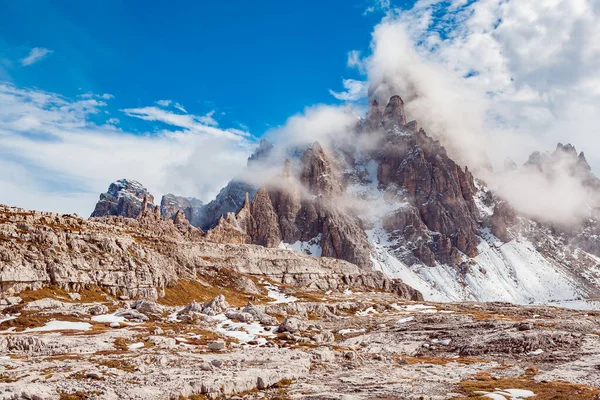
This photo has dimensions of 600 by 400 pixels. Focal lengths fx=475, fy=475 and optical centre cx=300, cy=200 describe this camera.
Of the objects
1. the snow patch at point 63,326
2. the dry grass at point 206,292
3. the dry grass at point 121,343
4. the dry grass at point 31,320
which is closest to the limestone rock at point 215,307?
the dry grass at point 206,292

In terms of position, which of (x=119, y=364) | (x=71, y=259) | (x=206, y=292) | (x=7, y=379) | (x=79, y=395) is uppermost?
(x=71, y=259)

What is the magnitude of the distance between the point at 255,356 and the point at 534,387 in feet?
109

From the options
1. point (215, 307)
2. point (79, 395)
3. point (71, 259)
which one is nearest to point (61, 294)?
point (71, 259)

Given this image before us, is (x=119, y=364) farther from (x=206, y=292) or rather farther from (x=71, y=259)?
(x=206, y=292)

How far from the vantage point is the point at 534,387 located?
48531 millimetres

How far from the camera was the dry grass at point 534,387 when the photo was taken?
4322 cm

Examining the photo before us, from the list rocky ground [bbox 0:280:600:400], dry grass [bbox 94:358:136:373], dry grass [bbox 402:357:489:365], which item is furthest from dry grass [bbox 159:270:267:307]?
dry grass [bbox 94:358:136:373]

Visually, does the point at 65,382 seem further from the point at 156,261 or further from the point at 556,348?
the point at 156,261

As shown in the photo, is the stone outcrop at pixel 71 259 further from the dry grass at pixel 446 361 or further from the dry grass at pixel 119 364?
the dry grass at pixel 446 361

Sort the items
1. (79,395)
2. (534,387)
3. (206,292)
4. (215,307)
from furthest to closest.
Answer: (206,292), (215,307), (534,387), (79,395)

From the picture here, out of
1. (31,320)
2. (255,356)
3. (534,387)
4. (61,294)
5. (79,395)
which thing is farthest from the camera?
(61,294)

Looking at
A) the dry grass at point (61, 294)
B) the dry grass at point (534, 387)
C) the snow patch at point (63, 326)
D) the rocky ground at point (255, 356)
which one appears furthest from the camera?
the dry grass at point (61, 294)

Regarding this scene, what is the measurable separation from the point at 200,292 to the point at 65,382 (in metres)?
123

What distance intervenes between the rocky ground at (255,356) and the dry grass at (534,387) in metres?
0.18
